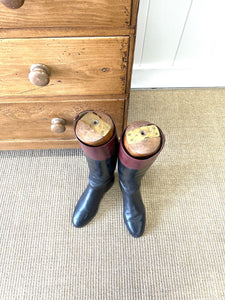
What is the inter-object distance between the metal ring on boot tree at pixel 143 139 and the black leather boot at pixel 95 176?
6 cm

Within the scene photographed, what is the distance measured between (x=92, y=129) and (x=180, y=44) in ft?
2.34

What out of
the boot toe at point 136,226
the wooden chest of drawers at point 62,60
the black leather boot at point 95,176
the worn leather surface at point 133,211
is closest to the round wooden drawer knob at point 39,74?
the wooden chest of drawers at point 62,60

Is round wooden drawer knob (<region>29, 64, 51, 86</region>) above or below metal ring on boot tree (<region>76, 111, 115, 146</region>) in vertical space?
above

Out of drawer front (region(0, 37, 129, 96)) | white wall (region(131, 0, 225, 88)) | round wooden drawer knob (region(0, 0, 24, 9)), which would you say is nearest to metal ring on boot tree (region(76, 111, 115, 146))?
drawer front (region(0, 37, 129, 96))

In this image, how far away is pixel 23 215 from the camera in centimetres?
90

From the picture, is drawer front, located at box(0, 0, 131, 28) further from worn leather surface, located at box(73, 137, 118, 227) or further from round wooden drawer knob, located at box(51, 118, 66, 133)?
worn leather surface, located at box(73, 137, 118, 227)

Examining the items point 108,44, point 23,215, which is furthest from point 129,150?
point 23,215

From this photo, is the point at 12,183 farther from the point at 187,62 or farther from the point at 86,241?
the point at 187,62

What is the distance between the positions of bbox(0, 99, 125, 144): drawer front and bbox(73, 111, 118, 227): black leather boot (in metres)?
0.14

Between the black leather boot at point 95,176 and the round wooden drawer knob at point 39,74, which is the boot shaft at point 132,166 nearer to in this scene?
the black leather boot at point 95,176

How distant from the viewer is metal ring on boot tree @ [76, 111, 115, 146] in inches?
22.8

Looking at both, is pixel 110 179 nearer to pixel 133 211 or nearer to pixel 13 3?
pixel 133 211

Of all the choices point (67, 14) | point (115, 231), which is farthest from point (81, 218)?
point (67, 14)

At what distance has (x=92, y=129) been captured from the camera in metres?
0.58
